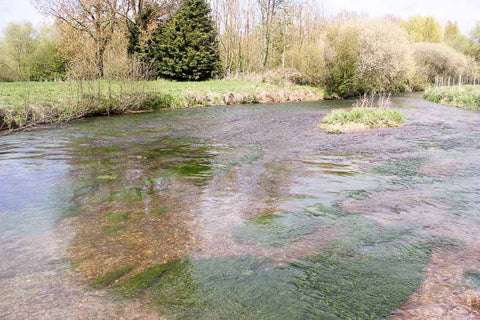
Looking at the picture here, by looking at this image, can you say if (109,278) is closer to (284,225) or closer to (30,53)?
(284,225)

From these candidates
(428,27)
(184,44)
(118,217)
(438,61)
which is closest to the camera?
(118,217)

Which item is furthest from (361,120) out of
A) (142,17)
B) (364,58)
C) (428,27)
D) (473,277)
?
(428,27)

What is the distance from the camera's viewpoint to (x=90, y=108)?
62.7ft

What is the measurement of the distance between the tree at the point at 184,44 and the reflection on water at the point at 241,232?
24150mm

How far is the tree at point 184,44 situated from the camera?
34.4 metres

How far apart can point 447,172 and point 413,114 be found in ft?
42.1

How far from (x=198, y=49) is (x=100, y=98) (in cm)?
1809

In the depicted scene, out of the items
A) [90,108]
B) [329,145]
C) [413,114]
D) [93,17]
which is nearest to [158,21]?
[93,17]

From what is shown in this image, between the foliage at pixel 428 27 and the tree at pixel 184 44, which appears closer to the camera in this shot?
the tree at pixel 184 44

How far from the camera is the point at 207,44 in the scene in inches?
1428

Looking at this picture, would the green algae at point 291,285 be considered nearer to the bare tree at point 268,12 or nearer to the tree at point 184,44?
the tree at point 184,44

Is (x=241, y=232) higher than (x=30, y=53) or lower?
lower

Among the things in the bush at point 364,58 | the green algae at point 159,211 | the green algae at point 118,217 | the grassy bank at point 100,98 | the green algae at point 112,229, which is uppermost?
the bush at point 364,58

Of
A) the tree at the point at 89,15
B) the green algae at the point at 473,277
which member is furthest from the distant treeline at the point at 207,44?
the green algae at the point at 473,277
